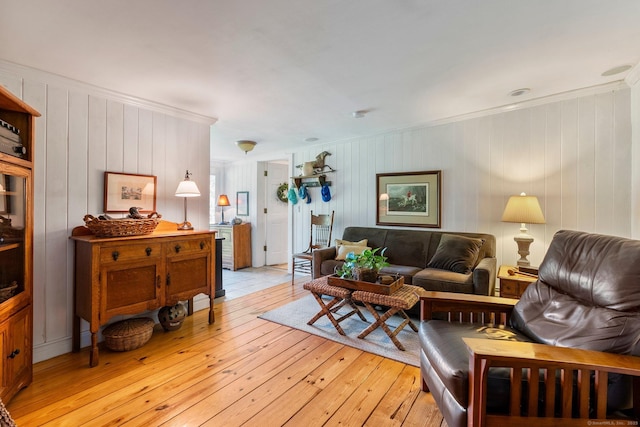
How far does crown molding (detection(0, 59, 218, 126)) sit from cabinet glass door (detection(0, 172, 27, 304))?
966 millimetres

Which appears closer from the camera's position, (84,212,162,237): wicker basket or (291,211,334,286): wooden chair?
(84,212,162,237): wicker basket

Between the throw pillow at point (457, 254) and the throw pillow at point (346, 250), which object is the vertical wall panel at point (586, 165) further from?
the throw pillow at point (346, 250)

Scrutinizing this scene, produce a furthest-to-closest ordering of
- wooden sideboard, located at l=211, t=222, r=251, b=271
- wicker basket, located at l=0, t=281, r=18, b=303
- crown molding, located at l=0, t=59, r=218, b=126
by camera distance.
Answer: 1. wooden sideboard, located at l=211, t=222, r=251, b=271
2. crown molding, located at l=0, t=59, r=218, b=126
3. wicker basket, located at l=0, t=281, r=18, b=303

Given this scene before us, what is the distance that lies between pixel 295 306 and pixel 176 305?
130 centimetres

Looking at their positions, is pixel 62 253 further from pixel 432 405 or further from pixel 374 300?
pixel 432 405

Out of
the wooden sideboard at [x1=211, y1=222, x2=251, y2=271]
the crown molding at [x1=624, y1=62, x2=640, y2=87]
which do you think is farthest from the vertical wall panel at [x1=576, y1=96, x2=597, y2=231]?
the wooden sideboard at [x1=211, y1=222, x2=251, y2=271]

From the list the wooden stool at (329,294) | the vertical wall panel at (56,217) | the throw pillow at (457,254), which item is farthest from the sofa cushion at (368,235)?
the vertical wall panel at (56,217)

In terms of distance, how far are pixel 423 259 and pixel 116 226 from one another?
3.22 m

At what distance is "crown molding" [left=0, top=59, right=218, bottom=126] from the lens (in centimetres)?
215

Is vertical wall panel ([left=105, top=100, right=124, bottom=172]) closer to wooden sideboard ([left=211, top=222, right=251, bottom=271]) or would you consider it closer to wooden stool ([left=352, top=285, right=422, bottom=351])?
wooden stool ([left=352, top=285, right=422, bottom=351])

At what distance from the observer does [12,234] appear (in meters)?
1.81

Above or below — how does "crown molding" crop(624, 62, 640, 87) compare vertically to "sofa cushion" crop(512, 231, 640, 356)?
above

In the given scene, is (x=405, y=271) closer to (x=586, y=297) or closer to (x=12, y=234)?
(x=586, y=297)

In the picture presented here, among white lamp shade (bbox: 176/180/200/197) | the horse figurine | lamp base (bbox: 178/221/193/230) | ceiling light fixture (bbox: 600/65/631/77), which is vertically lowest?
lamp base (bbox: 178/221/193/230)
